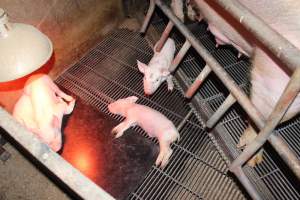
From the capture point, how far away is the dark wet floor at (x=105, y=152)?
2.93 meters

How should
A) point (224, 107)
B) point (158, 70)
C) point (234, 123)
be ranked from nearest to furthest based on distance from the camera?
point (224, 107) < point (234, 123) < point (158, 70)

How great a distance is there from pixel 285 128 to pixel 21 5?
9.74ft

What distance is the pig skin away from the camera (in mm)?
1670

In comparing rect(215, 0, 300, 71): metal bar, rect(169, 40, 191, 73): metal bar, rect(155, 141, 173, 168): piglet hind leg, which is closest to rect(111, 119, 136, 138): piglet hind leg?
rect(155, 141, 173, 168): piglet hind leg

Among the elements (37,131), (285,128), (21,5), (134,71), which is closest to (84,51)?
(134,71)

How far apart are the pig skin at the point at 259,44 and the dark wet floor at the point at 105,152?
4.62 ft

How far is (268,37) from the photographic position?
1525 mm

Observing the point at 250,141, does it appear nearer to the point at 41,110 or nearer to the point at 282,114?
the point at 282,114

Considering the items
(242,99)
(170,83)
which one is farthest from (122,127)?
(242,99)

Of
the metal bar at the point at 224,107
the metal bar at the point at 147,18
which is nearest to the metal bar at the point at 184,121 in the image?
the metal bar at the point at 224,107

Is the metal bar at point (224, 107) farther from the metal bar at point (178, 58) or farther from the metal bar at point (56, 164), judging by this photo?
the metal bar at point (56, 164)

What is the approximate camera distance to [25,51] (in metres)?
1.96

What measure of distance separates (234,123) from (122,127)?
119 cm

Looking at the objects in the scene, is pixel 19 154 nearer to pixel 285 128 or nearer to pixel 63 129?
pixel 63 129
